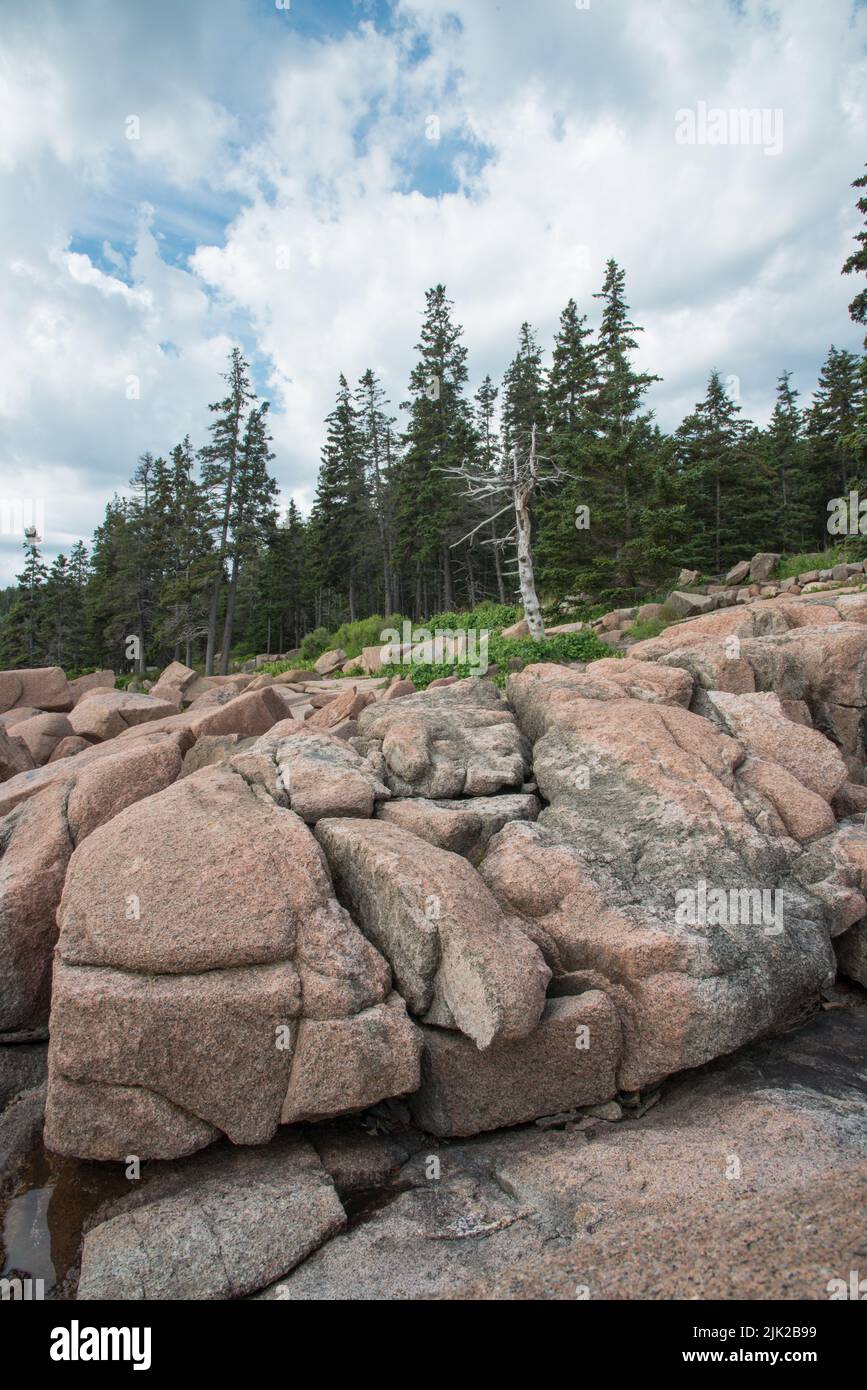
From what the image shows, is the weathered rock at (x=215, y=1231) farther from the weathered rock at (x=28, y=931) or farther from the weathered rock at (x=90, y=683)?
the weathered rock at (x=90, y=683)

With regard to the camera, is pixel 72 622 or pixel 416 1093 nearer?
pixel 416 1093

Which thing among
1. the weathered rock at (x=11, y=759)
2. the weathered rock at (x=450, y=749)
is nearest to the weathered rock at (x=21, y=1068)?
the weathered rock at (x=450, y=749)

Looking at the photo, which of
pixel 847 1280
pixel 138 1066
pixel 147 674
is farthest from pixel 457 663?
pixel 147 674

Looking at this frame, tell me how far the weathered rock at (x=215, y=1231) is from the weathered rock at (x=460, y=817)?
2.94 metres

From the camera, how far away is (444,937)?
555cm

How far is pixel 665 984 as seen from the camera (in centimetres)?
580

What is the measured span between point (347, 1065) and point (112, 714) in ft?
45.1

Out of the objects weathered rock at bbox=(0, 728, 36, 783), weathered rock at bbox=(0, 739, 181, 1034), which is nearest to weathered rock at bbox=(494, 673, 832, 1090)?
weathered rock at bbox=(0, 739, 181, 1034)

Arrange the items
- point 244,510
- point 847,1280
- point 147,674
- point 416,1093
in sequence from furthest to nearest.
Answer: point 147,674
point 244,510
point 416,1093
point 847,1280

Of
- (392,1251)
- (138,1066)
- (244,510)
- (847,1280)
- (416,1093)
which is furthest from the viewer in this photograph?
(244,510)

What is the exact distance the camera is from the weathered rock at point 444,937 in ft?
17.3

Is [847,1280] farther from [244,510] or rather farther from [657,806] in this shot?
[244,510]

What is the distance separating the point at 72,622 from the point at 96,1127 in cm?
5389

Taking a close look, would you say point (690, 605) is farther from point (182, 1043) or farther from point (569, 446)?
point (182, 1043)
